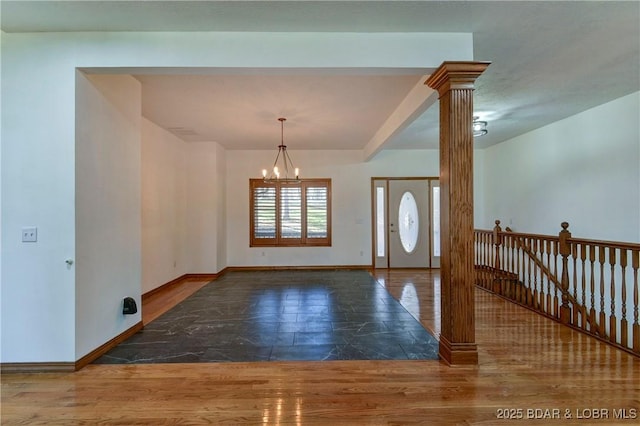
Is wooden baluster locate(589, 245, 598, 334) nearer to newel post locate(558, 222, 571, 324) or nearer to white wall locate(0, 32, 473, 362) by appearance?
newel post locate(558, 222, 571, 324)

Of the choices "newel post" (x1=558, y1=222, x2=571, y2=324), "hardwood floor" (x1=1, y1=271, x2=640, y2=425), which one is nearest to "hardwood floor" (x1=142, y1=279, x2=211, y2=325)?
"hardwood floor" (x1=1, y1=271, x2=640, y2=425)

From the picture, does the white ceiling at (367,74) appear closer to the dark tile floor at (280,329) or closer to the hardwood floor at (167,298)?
the dark tile floor at (280,329)

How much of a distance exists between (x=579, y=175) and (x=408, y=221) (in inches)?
131

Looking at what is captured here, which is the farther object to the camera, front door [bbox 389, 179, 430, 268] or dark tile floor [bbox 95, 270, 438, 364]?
front door [bbox 389, 179, 430, 268]

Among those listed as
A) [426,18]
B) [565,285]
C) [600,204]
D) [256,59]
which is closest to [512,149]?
[600,204]

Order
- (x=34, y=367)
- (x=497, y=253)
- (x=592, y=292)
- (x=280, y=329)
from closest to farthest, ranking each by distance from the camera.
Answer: (x=34, y=367)
(x=592, y=292)
(x=280, y=329)
(x=497, y=253)

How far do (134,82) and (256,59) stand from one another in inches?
68.1

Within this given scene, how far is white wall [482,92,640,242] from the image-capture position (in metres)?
4.29

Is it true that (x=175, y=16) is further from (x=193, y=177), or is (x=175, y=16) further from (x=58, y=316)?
(x=193, y=177)

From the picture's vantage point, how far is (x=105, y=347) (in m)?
2.99

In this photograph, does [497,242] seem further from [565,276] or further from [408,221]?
[408,221]

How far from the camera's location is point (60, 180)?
103 inches

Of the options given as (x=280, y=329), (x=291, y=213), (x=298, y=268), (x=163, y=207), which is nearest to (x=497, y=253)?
(x=280, y=329)

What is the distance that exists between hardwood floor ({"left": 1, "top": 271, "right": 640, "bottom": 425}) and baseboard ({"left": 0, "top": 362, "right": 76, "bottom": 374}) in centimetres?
5
